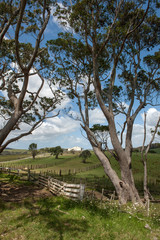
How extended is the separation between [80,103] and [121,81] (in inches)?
225

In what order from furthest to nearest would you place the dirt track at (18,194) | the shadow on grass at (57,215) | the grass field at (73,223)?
the dirt track at (18,194)
the shadow on grass at (57,215)
the grass field at (73,223)

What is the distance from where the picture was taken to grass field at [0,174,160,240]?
5.20 m

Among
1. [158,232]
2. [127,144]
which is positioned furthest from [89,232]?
[127,144]

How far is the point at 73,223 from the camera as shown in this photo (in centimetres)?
601

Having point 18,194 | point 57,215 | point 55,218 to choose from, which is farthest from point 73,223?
point 18,194

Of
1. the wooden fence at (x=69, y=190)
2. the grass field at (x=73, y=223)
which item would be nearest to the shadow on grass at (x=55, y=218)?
the grass field at (x=73, y=223)

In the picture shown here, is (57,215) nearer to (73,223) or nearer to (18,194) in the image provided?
(73,223)

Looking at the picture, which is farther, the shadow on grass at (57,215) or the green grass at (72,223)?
the shadow on grass at (57,215)

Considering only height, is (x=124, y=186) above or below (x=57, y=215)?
above

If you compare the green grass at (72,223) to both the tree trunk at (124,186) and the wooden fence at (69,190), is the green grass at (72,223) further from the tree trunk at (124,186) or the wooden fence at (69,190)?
the tree trunk at (124,186)

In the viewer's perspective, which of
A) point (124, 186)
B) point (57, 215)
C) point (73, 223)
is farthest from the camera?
point (124, 186)

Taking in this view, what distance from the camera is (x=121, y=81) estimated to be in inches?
655

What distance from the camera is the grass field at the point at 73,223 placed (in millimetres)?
5195

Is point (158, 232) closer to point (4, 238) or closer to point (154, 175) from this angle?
point (4, 238)
